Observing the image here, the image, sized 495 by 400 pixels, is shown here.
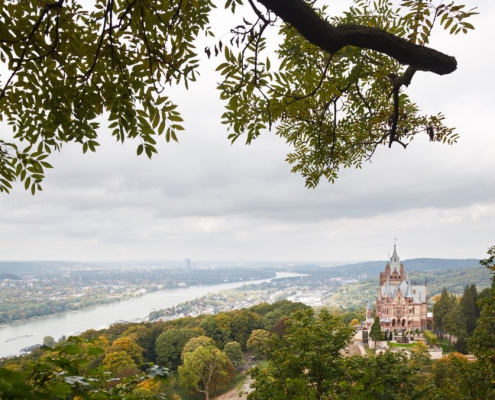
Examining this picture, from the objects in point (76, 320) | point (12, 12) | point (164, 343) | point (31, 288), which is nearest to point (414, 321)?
point (164, 343)

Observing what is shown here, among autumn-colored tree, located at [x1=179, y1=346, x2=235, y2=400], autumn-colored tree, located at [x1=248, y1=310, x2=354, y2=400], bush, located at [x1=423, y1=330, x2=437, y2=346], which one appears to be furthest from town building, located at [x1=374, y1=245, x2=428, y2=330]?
autumn-colored tree, located at [x1=248, y1=310, x2=354, y2=400]

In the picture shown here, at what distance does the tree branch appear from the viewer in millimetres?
1732

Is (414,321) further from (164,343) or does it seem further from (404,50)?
(404,50)

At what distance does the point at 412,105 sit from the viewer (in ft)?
10.7

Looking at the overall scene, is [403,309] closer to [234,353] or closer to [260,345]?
[234,353]

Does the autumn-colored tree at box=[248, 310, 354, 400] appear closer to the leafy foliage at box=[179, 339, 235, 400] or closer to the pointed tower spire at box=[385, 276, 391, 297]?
the leafy foliage at box=[179, 339, 235, 400]

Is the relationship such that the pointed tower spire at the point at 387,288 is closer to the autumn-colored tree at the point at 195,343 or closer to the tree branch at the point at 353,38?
the autumn-colored tree at the point at 195,343

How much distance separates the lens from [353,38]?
1.85 metres

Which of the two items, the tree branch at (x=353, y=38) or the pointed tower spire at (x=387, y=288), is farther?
the pointed tower spire at (x=387, y=288)

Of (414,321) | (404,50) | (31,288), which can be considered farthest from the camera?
(31,288)

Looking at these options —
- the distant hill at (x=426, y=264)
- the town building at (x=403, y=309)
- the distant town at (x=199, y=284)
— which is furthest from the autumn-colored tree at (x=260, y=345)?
the distant hill at (x=426, y=264)

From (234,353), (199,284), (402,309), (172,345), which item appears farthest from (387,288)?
(199,284)

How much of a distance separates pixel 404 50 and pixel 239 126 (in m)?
1.11

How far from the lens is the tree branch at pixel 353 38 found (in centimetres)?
173
